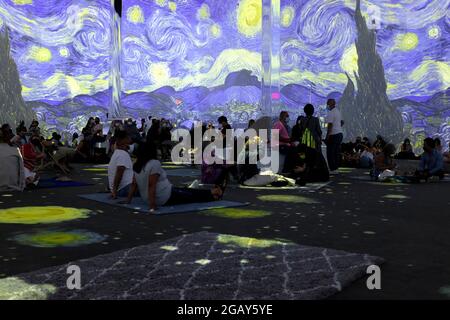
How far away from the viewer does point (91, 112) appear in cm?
1992

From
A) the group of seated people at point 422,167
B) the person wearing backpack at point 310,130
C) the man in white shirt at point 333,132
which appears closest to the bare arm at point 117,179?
the person wearing backpack at point 310,130

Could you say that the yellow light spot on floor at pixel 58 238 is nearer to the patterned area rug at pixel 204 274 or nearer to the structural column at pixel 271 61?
the patterned area rug at pixel 204 274

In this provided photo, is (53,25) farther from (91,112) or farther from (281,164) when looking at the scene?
(281,164)

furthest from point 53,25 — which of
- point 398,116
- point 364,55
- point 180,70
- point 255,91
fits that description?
point 398,116

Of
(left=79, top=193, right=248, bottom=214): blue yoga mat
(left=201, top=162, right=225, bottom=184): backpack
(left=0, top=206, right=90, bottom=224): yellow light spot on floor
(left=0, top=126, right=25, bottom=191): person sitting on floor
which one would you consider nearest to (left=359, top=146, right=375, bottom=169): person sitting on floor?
(left=201, top=162, right=225, bottom=184): backpack

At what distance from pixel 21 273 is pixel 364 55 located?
14667 millimetres

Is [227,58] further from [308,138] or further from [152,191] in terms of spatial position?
[152,191]

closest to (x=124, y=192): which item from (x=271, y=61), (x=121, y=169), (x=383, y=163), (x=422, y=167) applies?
(x=121, y=169)

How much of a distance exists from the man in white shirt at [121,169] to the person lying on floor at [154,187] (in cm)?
30

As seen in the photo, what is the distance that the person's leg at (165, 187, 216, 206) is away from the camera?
6.21 m

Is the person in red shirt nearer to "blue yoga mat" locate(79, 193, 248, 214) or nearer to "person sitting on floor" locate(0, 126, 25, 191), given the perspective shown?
"blue yoga mat" locate(79, 193, 248, 214)

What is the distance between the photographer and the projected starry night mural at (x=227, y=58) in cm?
1501

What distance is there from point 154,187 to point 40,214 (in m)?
1.31

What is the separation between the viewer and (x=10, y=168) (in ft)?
24.9
